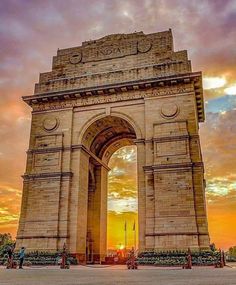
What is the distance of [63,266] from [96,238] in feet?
34.3

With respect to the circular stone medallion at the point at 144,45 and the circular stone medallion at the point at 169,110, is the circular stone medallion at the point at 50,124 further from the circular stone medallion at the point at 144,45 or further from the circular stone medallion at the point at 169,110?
the circular stone medallion at the point at 144,45

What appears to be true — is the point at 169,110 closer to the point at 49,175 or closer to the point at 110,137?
the point at 110,137

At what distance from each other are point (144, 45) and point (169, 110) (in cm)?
648

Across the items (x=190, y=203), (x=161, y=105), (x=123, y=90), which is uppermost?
(x=123, y=90)

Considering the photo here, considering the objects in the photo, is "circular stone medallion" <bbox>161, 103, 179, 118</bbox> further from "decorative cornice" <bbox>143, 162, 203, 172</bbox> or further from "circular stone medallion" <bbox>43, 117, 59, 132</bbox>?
"circular stone medallion" <bbox>43, 117, 59, 132</bbox>

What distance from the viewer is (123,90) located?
24.9 metres

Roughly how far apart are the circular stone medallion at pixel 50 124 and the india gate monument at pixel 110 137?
0.26ft

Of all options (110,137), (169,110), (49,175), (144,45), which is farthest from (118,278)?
(144,45)

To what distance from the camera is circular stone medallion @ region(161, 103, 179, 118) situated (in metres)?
23.5

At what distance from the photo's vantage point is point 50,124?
2591 cm

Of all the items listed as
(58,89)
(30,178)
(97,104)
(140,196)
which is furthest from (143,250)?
(58,89)

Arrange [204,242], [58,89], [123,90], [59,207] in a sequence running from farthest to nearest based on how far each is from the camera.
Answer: [58,89] < [123,90] < [59,207] < [204,242]

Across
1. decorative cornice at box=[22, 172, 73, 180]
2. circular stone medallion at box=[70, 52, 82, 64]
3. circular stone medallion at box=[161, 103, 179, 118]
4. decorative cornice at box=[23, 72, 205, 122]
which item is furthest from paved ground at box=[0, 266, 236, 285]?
circular stone medallion at box=[70, 52, 82, 64]

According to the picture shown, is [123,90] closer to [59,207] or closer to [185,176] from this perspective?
[185,176]
